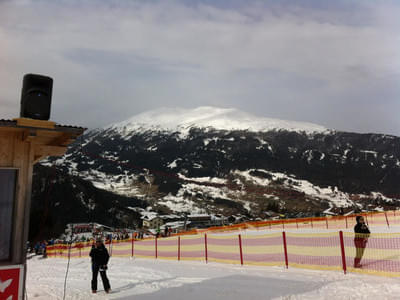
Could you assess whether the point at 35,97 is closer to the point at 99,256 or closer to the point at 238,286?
the point at 99,256

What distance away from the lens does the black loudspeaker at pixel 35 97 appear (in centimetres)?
551

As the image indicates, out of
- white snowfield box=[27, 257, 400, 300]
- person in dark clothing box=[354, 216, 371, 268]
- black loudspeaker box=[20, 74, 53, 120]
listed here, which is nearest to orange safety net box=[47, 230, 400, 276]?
person in dark clothing box=[354, 216, 371, 268]

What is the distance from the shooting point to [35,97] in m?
5.56

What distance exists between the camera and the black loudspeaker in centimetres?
551

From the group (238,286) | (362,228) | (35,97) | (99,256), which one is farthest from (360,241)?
(35,97)

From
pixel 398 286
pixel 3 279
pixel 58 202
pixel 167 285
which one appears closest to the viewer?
pixel 3 279

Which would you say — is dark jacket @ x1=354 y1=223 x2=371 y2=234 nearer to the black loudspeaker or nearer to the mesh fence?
the mesh fence

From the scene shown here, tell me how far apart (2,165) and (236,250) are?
39.0 feet

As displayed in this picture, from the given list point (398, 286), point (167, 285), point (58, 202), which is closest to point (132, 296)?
point (167, 285)

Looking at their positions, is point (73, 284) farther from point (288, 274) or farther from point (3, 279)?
point (288, 274)

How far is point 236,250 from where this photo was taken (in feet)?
50.9

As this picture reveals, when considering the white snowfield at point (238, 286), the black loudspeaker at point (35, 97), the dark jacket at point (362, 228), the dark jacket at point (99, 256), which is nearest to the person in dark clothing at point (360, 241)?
the dark jacket at point (362, 228)

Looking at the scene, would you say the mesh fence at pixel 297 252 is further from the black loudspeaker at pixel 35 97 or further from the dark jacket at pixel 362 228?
the black loudspeaker at pixel 35 97

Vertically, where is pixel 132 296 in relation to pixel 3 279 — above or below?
below
